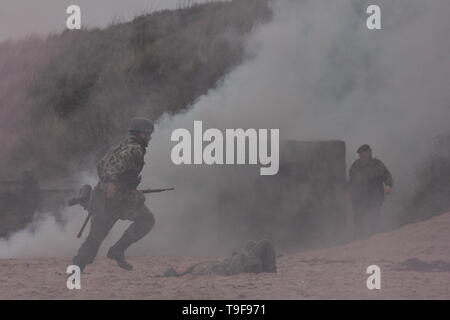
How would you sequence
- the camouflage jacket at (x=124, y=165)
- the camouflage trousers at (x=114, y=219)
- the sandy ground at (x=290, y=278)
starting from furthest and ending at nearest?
the camouflage trousers at (x=114, y=219) < the camouflage jacket at (x=124, y=165) < the sandy ground at (x=290, y=278)

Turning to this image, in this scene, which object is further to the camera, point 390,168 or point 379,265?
point 390,168

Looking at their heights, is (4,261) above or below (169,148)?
below

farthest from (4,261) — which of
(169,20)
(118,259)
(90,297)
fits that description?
(169,20)

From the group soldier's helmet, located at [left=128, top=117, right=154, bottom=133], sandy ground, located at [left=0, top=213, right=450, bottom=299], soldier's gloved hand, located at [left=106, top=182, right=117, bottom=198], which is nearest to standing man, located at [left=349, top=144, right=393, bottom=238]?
sandy ground, located at [left=0, top=213, right=450, bottom=299]

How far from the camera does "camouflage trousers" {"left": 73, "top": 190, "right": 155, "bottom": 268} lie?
1330 centimetres

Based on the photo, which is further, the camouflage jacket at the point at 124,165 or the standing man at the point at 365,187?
the standing man at the point at 365,187

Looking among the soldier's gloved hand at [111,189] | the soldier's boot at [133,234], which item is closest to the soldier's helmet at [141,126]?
the soldier's gloved hand at [111,189]

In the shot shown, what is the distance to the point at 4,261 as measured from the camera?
15625 mm

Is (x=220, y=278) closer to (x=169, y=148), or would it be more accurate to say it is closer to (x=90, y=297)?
(x=90, y=297)

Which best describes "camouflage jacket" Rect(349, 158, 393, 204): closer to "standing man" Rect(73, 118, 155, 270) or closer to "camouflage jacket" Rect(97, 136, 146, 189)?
"standing man" Rect(73, 118, 155, 270)

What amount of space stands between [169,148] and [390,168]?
17.6 ft

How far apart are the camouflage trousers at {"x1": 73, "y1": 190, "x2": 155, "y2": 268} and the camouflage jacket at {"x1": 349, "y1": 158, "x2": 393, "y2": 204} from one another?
5029 mm

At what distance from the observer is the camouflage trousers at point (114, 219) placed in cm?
1330

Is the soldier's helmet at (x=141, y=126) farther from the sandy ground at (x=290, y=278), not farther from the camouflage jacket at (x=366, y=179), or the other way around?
the camouflage jacket at (x=366, y=179)
